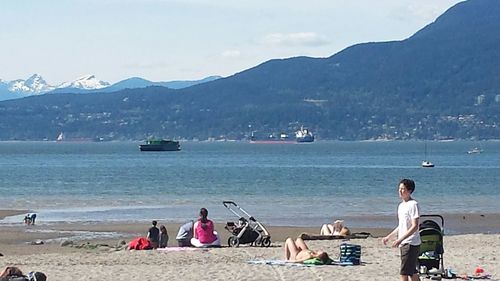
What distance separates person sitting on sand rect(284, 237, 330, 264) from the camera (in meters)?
16.9

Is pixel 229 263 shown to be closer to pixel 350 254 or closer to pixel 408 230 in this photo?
pixel 350 254

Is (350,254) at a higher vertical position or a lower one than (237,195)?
higher

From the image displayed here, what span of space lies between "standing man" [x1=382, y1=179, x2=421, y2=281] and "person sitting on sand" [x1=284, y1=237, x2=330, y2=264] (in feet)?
13.9

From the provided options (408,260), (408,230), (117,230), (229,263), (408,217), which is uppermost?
(408,217)

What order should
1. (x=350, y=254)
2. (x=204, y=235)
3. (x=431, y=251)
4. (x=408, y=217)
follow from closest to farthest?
(x=408, y=217) → (x=431, y=251) → (x=350, y=254) → (x=204, y=235)

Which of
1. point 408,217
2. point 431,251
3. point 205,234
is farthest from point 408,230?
point 205,234

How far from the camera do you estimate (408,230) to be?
483 inches

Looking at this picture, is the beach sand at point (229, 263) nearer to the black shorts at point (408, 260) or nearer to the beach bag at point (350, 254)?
the beach bag at point (350, 254)

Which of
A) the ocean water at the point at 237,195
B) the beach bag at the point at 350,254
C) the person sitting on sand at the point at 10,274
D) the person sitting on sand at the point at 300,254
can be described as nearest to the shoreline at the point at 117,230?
the ocean water at the point at 237,195

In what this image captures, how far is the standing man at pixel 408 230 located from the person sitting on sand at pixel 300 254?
4.23 meters

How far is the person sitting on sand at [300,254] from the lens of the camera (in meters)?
16.9

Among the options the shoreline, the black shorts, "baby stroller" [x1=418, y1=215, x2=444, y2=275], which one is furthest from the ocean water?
the black shorts

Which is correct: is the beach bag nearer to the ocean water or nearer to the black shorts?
the black shorts

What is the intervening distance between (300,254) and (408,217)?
16.1ft
